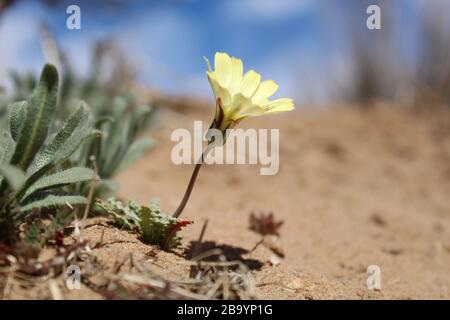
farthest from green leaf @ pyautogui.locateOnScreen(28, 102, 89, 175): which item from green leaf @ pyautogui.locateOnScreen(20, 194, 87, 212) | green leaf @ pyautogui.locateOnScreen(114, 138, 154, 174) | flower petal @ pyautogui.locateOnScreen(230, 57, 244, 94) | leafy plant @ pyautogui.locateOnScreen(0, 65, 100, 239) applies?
green leaf @ pyautogui.locateOnScreen(114, 138, 154, 174)

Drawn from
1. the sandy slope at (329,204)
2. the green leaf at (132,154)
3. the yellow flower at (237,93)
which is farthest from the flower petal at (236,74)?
the green leaf at (132,154)

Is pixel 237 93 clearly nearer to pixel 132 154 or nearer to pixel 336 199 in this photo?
pixel 132 154

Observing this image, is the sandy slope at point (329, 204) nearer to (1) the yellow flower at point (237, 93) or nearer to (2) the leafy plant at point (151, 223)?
(2) the leafy plant at point (151, 223)

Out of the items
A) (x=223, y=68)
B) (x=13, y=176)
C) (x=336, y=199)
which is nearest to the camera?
(x=13, y=176)

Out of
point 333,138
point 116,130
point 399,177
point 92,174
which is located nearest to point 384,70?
point 333,138

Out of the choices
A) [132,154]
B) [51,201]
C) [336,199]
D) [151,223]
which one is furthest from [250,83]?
[336,199]
